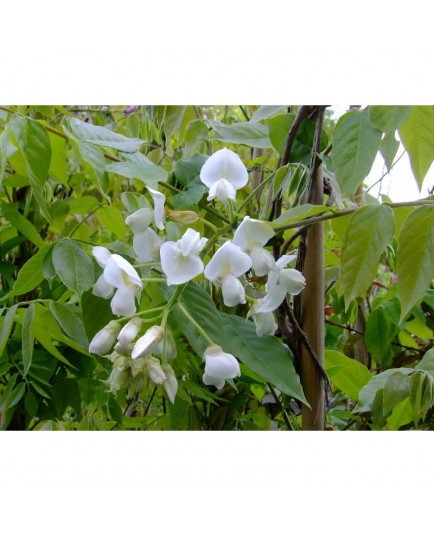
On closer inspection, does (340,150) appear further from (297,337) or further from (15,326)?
(15,326)

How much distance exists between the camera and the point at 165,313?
39 cm

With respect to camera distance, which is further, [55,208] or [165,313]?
[55,208]

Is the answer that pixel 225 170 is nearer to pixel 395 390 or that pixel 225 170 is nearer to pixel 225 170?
pixel 225 170

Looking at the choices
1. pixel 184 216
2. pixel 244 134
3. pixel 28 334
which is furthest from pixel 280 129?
pixel 28 334

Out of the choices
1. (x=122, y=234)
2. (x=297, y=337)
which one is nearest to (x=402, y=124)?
(x=297, y=337)

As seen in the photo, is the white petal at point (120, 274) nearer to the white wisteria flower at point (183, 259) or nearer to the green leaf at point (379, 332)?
the white wisteria flower at point (183, 259)

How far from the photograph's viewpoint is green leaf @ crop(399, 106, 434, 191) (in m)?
0.42

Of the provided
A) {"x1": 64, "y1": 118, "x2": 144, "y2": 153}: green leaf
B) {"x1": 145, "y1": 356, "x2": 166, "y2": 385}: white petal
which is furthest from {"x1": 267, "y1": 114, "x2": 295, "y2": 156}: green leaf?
{"x1": 145, "y1": 356, "x2": 166, "y2": 385}: white petal

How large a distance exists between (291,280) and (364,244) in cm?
5

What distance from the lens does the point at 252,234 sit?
1.26ft

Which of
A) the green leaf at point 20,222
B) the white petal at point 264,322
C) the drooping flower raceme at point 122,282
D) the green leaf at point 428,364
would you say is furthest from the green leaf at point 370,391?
the green leaf at point 20,222

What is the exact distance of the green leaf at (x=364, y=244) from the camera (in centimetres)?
40

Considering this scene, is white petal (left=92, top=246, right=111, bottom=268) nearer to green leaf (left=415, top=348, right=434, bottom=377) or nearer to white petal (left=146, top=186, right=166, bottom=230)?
white petal (left=146, top=186, right=166, bottom=230)

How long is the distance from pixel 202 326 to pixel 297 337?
122mm
